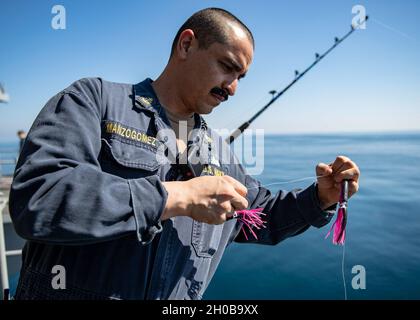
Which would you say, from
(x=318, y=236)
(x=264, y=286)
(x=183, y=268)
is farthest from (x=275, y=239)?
(x=318, y=236)

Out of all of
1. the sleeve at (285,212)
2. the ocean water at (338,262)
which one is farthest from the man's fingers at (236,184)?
the ocean water at (338,262)

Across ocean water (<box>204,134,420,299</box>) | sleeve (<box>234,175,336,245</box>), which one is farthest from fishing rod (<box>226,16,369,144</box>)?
ocean water (<box>204,134,420,299</box>)

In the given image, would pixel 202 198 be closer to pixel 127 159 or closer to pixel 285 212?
pixel 127 159

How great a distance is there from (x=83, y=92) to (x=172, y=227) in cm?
73

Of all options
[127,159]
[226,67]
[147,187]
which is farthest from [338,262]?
[147,187]

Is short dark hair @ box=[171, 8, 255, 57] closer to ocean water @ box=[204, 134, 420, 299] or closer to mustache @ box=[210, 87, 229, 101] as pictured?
mustache @ box=[210, 87, 229, 101]

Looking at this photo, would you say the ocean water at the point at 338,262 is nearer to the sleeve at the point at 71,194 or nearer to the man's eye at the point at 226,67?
the man's eye at the point at 226,67

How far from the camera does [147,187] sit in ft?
3.42

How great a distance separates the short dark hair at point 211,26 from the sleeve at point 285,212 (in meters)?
0.93

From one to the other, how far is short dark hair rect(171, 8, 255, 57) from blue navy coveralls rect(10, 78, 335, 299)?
0.41m

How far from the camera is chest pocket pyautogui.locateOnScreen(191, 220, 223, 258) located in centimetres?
153

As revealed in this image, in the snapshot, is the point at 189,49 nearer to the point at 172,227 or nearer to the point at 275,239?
the point at 172,227

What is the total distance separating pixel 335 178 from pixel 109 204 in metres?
1.41

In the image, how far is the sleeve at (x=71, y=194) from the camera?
0.92 meters
